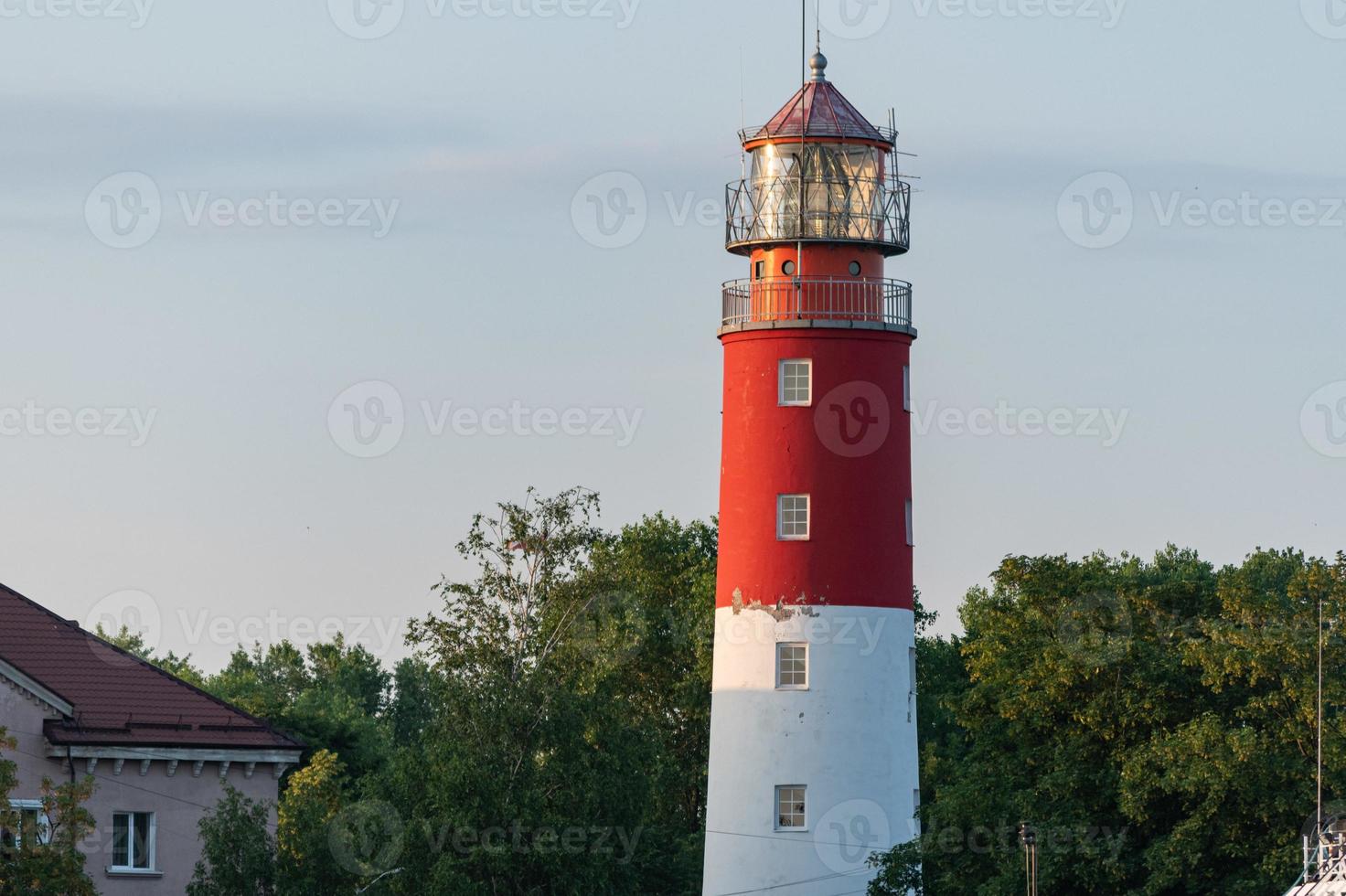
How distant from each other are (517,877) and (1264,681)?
51.2 ft

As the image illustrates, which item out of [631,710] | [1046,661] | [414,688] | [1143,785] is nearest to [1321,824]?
[1143,785]

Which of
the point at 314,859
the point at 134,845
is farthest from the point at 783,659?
the point at 134,845

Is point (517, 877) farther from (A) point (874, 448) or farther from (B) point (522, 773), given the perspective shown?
(A) point (874, 448)

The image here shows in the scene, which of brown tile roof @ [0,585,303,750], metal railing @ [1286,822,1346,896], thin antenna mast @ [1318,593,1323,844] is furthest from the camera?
brown tile roof @ [0,585,303,750]

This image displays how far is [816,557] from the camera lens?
191ft

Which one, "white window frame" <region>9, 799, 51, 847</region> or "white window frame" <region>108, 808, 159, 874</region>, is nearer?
"white window frame" <region>9, 799, 51, 847</region>

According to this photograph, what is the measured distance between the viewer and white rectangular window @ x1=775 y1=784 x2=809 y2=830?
190 ft

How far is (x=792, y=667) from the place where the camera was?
58.3m

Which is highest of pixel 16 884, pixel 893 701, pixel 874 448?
pixel 874 448

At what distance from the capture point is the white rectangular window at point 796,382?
5903 centimetres

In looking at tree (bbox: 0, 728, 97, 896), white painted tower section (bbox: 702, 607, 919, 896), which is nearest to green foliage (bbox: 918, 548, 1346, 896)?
white painted tower section (bbox: 702, 607, 919, 896)

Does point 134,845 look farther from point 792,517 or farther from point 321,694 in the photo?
point 321,694

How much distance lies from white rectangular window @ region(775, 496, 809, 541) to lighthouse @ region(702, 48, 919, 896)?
4 centimetres

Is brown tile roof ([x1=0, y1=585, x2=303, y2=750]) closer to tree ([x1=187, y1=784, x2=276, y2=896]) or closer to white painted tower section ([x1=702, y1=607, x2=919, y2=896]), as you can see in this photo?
tree ([x1=187, y1=784, x2=276, y2=896])
